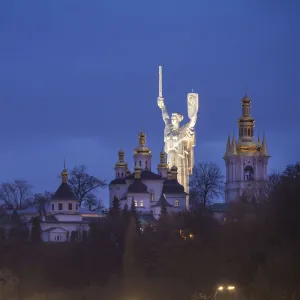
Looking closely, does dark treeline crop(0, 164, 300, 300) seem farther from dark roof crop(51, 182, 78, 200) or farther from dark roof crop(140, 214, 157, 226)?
dark roof crop(51, 182, 78, 200)

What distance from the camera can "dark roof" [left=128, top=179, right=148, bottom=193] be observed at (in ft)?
401

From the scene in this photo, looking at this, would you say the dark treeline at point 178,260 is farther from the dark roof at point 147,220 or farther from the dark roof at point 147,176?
the dark roof at point 147,176

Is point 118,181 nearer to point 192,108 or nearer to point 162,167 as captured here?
point 162,167

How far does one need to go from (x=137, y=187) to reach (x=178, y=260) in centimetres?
4659

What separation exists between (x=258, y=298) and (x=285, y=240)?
104 inches

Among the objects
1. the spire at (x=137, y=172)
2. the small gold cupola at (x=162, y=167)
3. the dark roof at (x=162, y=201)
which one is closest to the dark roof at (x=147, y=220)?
the dark roof at (x=162, y=201)

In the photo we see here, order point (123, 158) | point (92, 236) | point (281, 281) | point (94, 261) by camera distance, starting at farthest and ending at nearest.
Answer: point (123, 158)
point (92, 236)
point (94, 261)
point (281, 281)

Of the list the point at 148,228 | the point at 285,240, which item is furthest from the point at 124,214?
the point at 285,240

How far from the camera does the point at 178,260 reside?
75.9 meters

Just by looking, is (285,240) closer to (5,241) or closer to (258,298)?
(258,298)

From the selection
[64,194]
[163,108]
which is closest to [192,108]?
[163,108]

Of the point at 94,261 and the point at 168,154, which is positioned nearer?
the point at 94,261

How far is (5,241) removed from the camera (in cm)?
9281

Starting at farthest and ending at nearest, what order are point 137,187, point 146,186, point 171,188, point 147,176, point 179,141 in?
point 179,141, point 171,188, point 147,176, point 146,186, point 137,187
